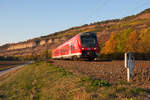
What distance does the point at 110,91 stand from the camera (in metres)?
5.45

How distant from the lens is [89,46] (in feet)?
69.3

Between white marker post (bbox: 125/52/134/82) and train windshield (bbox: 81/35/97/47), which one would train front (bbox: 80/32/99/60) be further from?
white marker post (bbox: 125/52/134/82)

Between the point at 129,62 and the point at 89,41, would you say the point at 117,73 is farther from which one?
the point at 89,41

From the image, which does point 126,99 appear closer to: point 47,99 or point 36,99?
point 47,99

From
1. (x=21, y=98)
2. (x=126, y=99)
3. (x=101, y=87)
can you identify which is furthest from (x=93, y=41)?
(x=126, y=99)

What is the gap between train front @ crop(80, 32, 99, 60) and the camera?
67.9ft

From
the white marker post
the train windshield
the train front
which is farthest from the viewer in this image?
the train windshield

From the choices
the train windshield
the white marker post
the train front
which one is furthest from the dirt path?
the train windshield

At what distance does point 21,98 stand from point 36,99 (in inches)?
59.9

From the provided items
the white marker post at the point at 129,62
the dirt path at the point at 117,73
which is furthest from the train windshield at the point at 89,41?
the white marker post at the point at 129,62

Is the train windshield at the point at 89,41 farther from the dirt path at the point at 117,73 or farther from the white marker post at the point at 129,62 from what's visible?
the white marker post at the point at 129,62

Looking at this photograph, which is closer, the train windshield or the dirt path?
the dirt path

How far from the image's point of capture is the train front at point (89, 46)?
67.9 feet

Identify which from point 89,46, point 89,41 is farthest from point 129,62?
point 89,41
